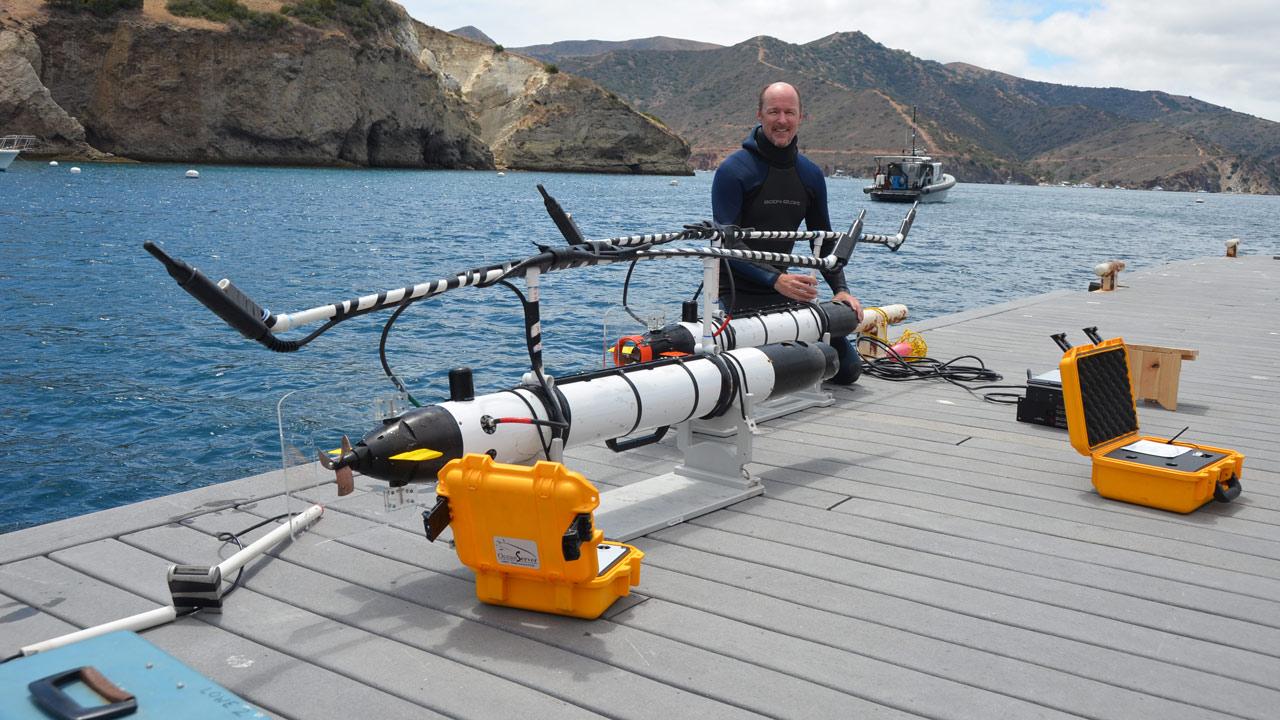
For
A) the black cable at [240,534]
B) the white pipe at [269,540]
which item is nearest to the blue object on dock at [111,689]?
the white pipe at [269,540]

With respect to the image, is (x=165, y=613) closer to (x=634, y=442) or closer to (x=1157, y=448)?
(x=634, y=442)

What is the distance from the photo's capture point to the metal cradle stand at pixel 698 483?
455 centimetres

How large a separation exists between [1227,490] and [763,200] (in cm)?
315

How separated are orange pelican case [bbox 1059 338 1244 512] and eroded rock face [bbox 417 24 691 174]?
109590 millimetres

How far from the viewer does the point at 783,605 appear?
11.9 feet

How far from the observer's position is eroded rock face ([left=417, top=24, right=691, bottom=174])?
11381 cm

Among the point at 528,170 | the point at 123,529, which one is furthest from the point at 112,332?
the point at 528,170

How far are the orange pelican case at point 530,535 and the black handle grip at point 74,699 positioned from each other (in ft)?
4.64

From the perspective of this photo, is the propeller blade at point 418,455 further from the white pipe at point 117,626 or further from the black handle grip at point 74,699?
the black handle grip at point 74,699

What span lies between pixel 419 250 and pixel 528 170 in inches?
3371

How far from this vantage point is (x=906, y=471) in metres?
5.38

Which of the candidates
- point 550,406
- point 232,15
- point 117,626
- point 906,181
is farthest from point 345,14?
point 117,626

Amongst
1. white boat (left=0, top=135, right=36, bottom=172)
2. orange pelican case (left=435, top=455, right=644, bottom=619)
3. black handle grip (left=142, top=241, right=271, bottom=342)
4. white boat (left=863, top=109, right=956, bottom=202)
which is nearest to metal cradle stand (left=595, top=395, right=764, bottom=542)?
orange pelican case (left=435, top=455, right=644, bottom=619)

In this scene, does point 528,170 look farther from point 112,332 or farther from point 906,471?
point 906,471
